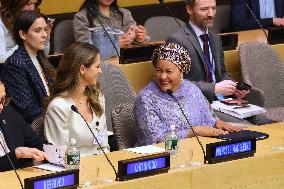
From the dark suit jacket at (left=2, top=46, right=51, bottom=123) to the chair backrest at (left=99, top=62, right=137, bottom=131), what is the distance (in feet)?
1.33

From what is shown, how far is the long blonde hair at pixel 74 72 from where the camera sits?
5903 mm

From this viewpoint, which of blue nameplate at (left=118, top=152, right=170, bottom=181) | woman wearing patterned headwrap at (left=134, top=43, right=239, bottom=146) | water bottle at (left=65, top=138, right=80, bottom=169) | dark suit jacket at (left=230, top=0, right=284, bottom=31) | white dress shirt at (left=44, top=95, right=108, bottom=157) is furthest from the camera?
dark suit jacket at (left=230, top=0, right=284, bottom=31)

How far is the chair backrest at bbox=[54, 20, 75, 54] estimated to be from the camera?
7.89m

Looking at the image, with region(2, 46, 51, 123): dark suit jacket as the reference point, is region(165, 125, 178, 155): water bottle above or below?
below

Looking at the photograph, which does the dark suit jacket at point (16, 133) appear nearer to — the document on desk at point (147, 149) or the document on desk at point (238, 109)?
the document on desk at point (147, 149)

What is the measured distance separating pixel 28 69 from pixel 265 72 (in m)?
2.08

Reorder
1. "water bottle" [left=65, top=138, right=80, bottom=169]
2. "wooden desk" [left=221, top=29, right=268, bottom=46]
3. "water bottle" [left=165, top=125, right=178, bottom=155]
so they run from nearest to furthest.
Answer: "water bottle" [left=65, top=138, right=80, bottom=169], "water bottle" [left=165, top=125, right=178, bottom=155], "wooden desk" [left=221, top=29, right=268, bottom=46]

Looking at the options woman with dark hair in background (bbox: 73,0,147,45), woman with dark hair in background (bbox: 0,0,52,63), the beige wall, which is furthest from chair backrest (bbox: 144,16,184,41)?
woman with dark hair in background (bbox: 0,0,52,63)

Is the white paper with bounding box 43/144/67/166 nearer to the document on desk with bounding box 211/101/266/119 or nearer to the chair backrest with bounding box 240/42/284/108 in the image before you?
the document on desk with bounding box 211/101/266/119

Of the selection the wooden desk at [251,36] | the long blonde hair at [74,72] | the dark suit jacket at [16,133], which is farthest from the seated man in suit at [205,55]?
the dark suit jacket at [16,133]

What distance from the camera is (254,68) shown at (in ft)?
25.3

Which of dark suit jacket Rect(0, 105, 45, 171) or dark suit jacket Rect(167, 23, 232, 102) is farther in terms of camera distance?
dark suit jacket Rect(167, 23, 232, 102)

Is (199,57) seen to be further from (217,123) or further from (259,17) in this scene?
(259,17)

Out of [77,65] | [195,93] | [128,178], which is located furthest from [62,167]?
[195,93]
